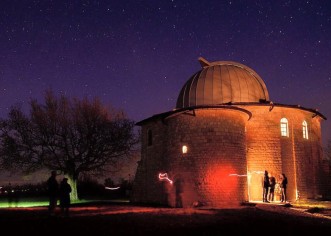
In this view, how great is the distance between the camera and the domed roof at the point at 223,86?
23.9m

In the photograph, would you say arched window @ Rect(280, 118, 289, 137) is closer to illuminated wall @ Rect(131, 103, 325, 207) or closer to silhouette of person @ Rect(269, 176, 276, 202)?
illuminated wall @ Rect(131, 103, 325, 207)

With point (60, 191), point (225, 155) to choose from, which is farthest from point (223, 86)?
point (60, 191)

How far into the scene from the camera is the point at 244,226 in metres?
11.3

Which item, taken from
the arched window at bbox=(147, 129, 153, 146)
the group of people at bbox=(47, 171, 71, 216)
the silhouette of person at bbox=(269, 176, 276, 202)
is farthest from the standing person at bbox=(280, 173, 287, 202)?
the group of people at bbox=(47, 171, 71, 216)

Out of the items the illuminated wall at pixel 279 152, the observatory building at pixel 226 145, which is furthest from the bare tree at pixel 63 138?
the illuminated wall at pixel 279 152

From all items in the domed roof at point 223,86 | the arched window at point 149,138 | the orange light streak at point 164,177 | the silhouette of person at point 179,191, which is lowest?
the silhouette of person at point 179,191

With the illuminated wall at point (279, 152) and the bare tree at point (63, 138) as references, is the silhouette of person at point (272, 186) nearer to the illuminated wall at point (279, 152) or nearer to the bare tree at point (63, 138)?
the illuminated wall at point (279, 152)

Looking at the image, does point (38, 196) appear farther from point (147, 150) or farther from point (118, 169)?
point (147, 150)

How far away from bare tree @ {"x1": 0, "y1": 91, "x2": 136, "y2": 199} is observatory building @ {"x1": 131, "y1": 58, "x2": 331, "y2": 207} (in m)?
3.65

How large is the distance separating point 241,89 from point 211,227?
14415mm

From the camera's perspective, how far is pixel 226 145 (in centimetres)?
1961

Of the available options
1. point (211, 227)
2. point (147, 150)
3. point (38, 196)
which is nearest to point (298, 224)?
point (211, 227)

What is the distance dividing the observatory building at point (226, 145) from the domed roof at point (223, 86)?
6 centimetres

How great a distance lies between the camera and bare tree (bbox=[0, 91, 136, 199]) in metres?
28.3
